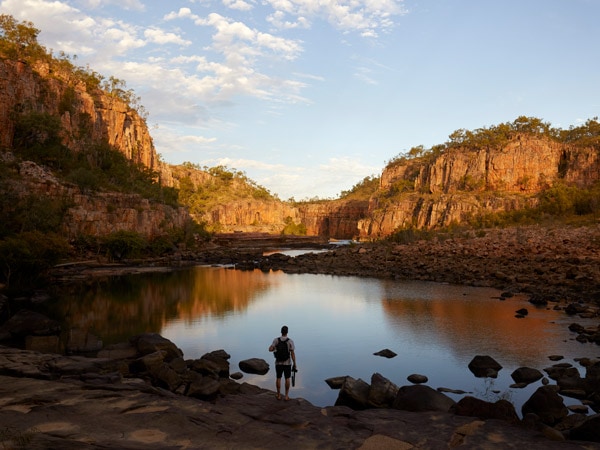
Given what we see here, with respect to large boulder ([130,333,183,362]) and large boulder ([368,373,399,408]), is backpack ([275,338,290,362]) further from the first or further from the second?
large boulder ([130,333,183,362])

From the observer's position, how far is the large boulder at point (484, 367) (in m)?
13.5

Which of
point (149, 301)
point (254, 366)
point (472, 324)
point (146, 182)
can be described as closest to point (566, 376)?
point (472, 324)

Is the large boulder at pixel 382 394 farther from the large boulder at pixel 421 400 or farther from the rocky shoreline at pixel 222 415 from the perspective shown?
the large boulder at pixel 421 400

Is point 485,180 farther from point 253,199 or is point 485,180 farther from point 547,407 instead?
point 547,407

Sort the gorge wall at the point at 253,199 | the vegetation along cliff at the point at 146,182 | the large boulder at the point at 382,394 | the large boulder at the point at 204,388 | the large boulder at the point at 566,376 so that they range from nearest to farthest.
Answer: the large boulder at the point at 382,394 < the large boulder at the point at 204,388 < the large boulder at the point at 566,376 < the vegetation along cliff at the point at 146,182 < the gorge wall at the point at 253,199

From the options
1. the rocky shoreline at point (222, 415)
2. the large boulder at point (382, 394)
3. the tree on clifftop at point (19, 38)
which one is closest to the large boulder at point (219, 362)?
the rocky shoreline at point (222, 415)

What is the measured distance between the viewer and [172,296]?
97.6 feet

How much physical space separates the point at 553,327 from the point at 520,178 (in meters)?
95.4

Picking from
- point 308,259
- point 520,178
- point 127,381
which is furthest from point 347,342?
point 520,178

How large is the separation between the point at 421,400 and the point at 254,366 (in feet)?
19.9

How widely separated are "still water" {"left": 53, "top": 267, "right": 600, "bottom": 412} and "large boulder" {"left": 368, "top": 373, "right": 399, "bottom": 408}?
1393 mm

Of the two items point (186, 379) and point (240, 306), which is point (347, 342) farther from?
point (240, 306)

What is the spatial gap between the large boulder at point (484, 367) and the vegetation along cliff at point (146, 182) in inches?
992

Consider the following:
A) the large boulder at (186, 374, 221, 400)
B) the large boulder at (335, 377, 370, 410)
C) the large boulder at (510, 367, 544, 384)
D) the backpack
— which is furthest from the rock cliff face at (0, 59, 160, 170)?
the large boulder at (510, 367, 544, 384)
